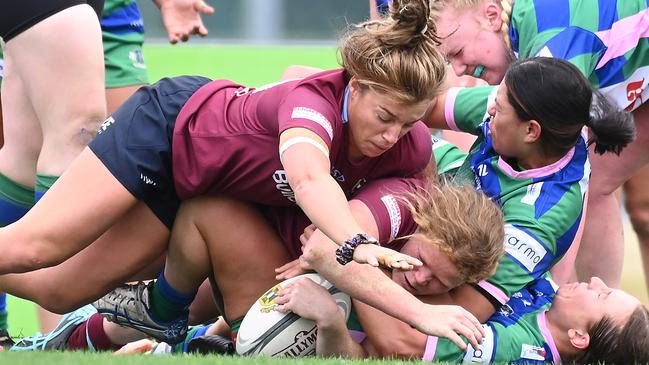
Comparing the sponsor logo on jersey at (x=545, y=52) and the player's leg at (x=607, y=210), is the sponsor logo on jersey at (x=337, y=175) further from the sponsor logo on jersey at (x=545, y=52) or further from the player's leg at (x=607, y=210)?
the player's leg at (x=607, y=210)

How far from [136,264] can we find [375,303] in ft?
3.77

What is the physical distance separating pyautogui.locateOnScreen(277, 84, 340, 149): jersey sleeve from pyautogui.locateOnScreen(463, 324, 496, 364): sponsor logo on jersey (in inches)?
34.2

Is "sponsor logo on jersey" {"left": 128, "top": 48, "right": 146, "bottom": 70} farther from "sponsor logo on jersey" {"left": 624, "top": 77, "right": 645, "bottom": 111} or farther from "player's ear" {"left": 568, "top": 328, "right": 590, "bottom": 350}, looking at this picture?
"player's ear" {"left": 568, "top": 328, "right": 590, "bottom": 350}

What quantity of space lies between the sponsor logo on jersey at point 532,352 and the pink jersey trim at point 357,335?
1.91ft

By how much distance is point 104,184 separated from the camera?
451 centimetres

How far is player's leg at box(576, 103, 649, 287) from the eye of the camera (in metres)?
5.90

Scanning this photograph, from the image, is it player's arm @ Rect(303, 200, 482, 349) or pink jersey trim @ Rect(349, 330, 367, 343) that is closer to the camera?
player's arm @ Rect(303, 200, 482, 349)

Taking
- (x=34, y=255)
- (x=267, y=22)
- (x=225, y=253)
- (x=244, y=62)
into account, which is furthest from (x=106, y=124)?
(x=267, y=22)

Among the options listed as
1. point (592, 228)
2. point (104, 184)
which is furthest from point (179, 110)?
point (592, 228)

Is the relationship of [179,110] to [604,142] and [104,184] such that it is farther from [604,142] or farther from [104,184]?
[604,142]

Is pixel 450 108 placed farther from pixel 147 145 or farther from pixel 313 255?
pixel 147 145

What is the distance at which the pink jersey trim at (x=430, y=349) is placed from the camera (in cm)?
434

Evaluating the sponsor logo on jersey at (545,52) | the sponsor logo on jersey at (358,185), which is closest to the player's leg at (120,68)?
the sponsor logo on jersey at (358,185)

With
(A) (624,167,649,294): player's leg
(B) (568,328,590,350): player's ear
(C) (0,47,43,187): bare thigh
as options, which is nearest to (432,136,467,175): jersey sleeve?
(B) (568,328,590,350): player's ear
